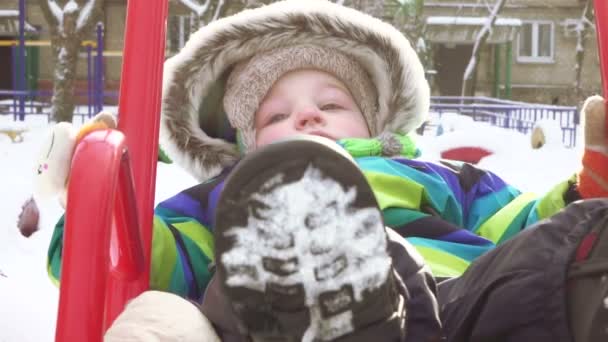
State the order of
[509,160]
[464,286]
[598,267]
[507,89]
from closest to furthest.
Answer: [598,267]
[464,286]
[509,160]
[507,89]

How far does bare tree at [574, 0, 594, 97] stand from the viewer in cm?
1119

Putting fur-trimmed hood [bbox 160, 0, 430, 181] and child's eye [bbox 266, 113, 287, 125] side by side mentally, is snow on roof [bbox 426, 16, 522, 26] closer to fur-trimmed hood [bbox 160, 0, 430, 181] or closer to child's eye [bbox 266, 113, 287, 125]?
fur-trimmed hood [bbox 160, 0, 430, 181]

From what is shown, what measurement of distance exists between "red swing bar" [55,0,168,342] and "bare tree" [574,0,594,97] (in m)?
10.7

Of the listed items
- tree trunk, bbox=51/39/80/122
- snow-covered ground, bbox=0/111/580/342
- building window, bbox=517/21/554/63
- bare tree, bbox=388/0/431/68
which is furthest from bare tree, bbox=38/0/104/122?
building window, bbox=517/21/554/63

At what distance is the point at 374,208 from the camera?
54 centimetres

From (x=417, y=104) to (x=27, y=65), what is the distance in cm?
1012

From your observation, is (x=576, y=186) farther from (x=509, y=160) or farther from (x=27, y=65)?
(x=27, y=65)

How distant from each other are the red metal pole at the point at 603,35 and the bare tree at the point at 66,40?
6.42 meters

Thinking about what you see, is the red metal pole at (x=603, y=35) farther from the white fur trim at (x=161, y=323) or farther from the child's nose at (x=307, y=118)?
the white fur trim at (x=161, y=323)

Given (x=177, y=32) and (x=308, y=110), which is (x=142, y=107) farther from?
(x=177, y=32)

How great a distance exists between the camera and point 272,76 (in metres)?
1.07

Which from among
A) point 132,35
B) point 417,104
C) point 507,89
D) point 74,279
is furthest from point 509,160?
point 507,89

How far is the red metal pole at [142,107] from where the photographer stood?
0.84 m

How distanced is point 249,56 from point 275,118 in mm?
113
